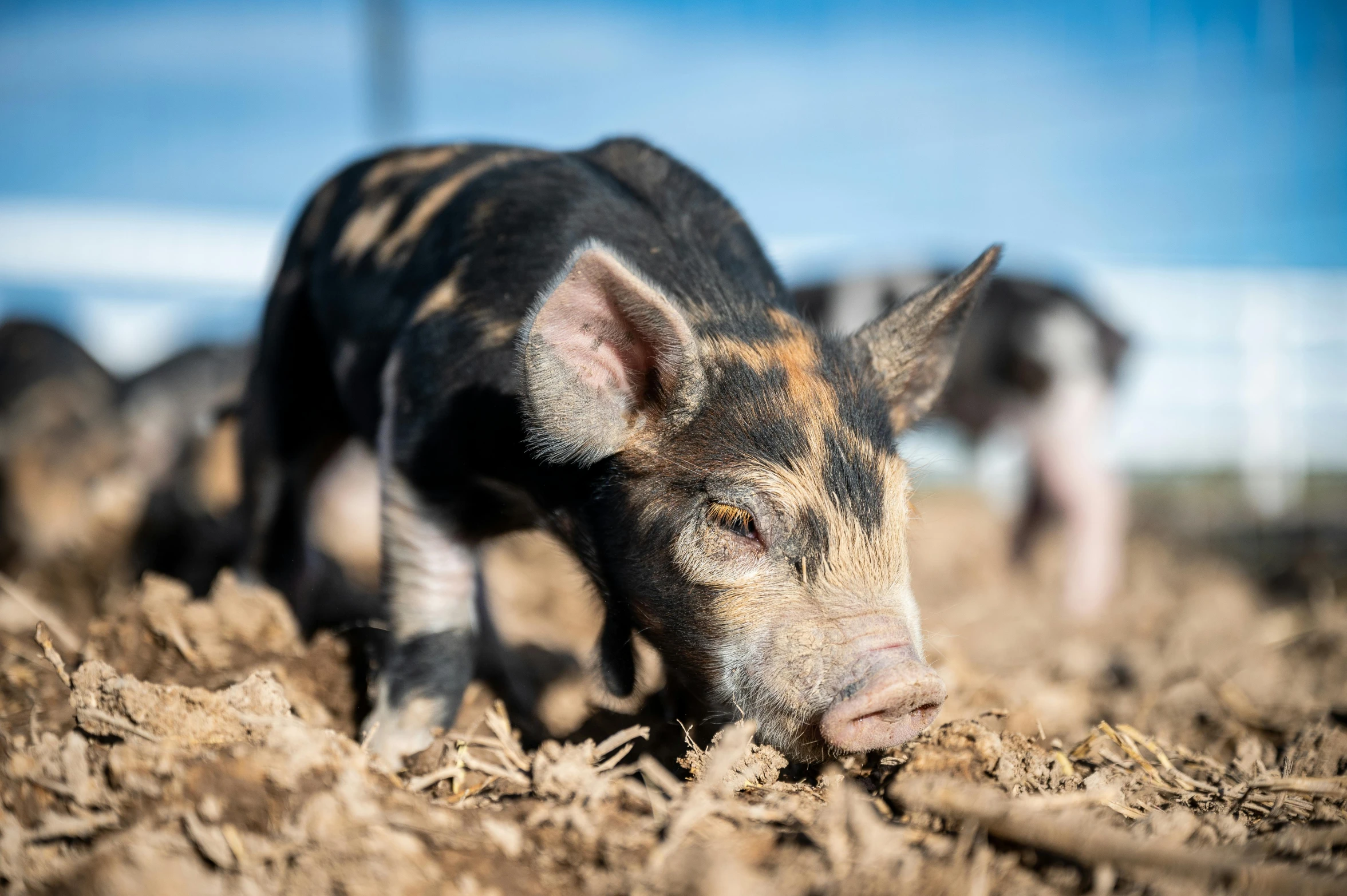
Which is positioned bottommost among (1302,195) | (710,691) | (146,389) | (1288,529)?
(1288,529)

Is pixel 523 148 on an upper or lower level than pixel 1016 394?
upper

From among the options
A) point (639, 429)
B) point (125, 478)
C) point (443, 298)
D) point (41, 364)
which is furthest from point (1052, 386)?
point (41, 364)

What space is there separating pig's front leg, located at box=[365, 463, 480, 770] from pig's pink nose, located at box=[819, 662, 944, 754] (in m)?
1.11

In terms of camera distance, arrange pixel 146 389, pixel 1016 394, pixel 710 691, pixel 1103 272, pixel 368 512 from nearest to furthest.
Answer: pixel 710 691
pixel 368 512
pixel 146 389
pixel 1016 394
pixel 1103 272

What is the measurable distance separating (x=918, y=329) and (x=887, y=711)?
3.50 feet

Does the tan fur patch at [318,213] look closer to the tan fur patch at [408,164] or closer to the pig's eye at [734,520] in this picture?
the tan fur patch at [408,164]

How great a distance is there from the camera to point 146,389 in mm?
7305

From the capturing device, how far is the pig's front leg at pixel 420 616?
274 cm

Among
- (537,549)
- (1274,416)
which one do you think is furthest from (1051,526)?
(1274,416)

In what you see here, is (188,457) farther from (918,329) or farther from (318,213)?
(918,329)

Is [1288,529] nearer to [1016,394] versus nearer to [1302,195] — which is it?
[1016,394]

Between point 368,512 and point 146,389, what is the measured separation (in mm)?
1878

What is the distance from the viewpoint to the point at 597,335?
241 cm

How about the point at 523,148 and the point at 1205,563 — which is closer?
the point at 523,148
